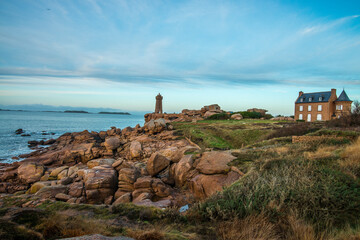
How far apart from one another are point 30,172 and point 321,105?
151ft

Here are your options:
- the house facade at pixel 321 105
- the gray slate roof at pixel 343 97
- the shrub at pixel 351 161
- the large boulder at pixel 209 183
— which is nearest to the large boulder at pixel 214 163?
the large boulder at pixel 209 183

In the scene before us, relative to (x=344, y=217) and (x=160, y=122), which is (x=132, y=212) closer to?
(x=344, y=217)

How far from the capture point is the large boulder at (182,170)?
38.2 ft

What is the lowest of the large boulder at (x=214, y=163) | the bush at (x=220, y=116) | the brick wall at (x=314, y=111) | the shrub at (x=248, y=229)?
the large boulder at (x=214, y=163)

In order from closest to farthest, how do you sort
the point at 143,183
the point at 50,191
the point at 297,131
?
the point at 50,191, the point at 143,183, the point at 297,131

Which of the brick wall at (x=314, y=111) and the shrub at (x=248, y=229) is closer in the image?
the shrub at (x=248, y=229)

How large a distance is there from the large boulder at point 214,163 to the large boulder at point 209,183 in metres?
0.26

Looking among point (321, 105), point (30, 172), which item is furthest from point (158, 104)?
point (321, 105)

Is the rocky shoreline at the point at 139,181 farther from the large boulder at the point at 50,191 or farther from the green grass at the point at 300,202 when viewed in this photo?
the green grass at the point at 300,202

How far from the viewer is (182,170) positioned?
1181 centimetres

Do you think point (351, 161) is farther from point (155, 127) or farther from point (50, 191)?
point (155, 127)

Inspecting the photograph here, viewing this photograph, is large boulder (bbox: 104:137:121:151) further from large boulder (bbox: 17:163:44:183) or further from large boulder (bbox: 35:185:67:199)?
large boulder (bbox: 35:185:67:199)

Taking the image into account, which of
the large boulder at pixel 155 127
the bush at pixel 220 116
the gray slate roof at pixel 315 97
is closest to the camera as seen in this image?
the large boulder at pixel 155 127

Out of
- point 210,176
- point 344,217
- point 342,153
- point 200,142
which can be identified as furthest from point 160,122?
point 344,217
